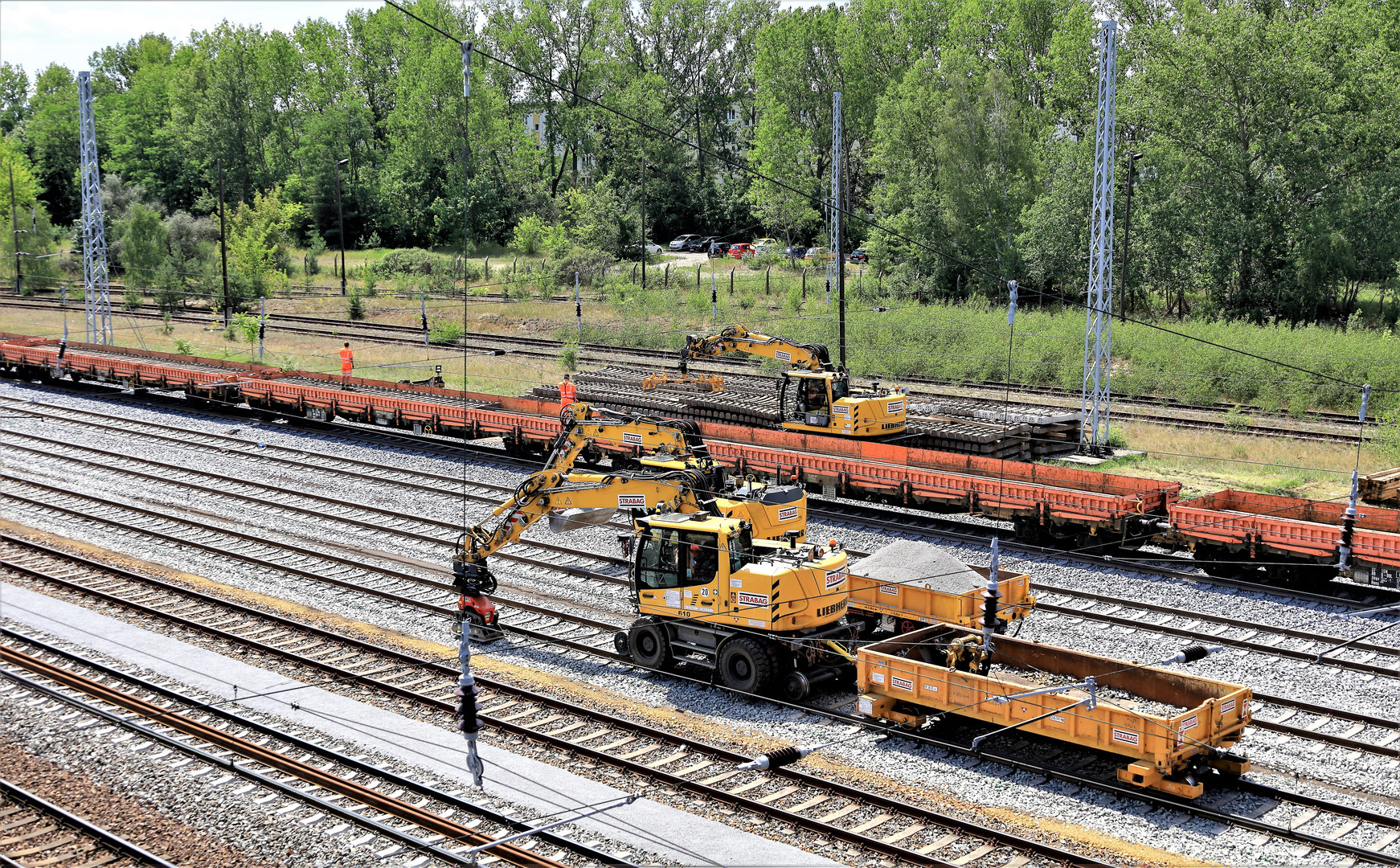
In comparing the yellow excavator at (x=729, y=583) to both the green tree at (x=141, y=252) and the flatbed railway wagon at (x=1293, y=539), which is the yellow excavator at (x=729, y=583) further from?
the green tree at (x=141, y=252)

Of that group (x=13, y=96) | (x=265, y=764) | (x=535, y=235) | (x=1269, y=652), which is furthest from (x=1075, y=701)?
(x=13, y=96)

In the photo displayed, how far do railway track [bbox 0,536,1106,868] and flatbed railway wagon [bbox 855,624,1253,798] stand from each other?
171 cm

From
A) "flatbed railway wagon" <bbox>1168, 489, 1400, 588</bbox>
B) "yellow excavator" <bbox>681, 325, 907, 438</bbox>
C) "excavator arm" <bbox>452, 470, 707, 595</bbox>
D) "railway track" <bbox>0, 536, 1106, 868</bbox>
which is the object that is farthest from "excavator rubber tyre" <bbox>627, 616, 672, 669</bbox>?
"yellow excavator" <bbox>681, 325, 907, 438</bbox>

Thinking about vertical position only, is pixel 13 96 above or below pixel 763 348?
above

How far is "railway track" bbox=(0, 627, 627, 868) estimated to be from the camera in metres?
12.6

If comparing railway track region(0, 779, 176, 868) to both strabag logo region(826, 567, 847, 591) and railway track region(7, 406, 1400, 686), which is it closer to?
strabag logo region(826, 567, 847, 591)

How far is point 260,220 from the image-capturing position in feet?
227

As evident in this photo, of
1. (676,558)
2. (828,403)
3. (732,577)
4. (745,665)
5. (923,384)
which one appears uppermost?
(828,403)

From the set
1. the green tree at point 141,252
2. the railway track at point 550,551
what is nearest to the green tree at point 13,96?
the green tree at point 141,252

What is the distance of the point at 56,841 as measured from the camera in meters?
12.8

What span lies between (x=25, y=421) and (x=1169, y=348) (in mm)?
37230

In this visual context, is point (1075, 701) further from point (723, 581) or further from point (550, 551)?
point (550, 551)

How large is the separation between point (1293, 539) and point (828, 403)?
38.6 feet

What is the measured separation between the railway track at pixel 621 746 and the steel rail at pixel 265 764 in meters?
2.16
